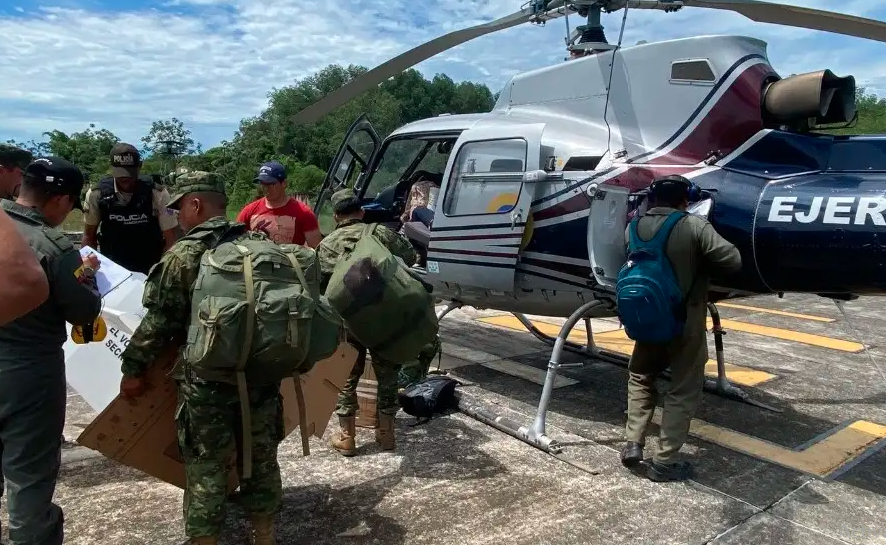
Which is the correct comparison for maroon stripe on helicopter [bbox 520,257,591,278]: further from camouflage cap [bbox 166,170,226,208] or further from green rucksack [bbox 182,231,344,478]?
camouflage cap [bbox 166,170,226,208]

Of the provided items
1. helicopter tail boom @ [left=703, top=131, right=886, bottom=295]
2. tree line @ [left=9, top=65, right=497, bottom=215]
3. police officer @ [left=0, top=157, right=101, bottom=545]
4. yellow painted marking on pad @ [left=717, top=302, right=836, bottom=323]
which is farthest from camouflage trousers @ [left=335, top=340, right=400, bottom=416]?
tree line @ [left=9, top=65, right=497, bottom=215]

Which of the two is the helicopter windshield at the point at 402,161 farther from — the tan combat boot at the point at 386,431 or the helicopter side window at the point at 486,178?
the tan combat boot at the point at 386,431

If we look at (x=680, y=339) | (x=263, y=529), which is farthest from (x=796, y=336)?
(x=263, y=529)

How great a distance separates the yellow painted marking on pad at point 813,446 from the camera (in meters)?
4.37

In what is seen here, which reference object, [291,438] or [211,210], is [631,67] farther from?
[291,438]

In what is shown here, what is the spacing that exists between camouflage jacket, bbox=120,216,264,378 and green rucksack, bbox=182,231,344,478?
128mm

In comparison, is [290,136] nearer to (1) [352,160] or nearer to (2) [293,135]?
(2) [293,135]

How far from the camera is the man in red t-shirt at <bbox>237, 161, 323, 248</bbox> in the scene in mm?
4863

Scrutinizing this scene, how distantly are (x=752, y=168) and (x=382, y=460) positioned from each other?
3.13m

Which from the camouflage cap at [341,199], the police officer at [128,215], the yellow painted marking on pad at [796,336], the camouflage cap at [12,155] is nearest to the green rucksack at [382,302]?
the camouflage cap at [341,199]

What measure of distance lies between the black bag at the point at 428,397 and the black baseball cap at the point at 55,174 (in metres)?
2.93

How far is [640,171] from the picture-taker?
459 cm

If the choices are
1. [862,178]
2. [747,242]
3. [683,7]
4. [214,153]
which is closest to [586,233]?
[747,242]

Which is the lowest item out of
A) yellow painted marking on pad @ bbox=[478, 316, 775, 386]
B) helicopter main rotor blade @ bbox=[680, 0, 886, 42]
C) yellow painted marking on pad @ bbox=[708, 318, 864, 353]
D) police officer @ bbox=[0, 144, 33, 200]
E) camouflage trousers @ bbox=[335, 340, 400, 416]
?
yellow painted marking on pad @ bbox=[708, 318, 864, 353]
